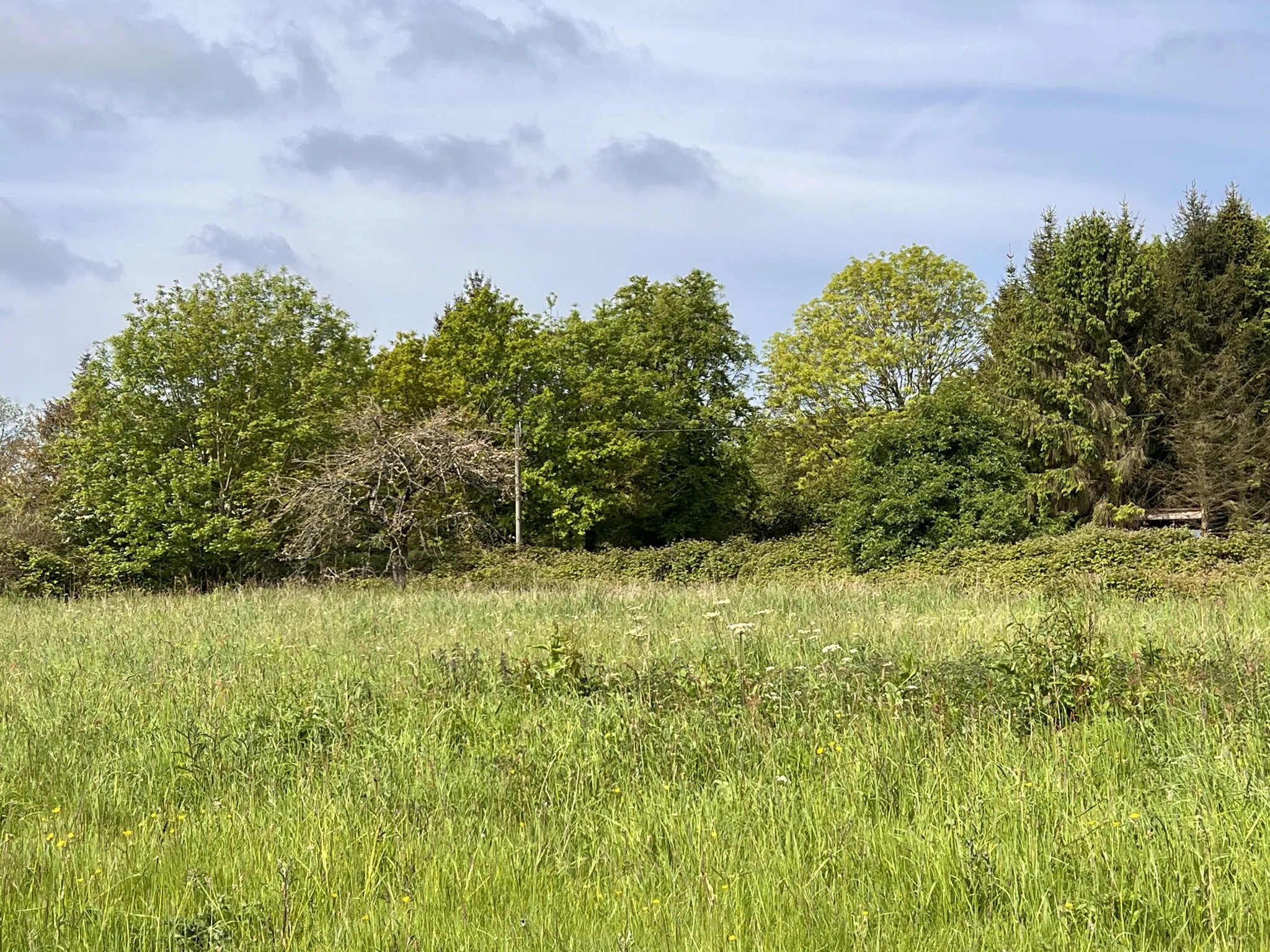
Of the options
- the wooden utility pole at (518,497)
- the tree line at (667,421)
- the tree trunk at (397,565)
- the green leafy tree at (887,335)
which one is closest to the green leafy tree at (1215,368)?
the tree line at (667,421)

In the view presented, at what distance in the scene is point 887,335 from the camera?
1412 inches

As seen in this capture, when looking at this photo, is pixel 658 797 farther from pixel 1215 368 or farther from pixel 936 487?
pixel 1215 368

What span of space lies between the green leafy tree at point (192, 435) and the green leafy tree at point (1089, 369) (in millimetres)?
21862

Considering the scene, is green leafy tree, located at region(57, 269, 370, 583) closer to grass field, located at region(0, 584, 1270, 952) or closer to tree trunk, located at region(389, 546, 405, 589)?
tree trunk, located at region(389, 546, 405, 589)

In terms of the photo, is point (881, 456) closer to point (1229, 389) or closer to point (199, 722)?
point (1229, 389)

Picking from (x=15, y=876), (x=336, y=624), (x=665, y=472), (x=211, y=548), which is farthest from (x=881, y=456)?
(x=15, y=876)

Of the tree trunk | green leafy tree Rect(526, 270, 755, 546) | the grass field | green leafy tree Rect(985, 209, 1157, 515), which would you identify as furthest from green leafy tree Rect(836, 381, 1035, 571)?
the grass field

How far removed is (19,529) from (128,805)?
24.3 metres

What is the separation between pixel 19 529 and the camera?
975 inches

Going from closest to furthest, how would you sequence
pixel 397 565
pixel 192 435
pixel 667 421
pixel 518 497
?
pixel 397 565 → pixel 192 435 → pixel 518 497 → pixel 667 421

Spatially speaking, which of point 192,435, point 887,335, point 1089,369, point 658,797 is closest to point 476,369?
point 192,435

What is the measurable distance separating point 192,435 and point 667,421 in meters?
15.8

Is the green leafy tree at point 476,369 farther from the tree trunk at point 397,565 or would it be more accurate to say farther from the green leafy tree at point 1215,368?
the green leafy tree at point 1215,368

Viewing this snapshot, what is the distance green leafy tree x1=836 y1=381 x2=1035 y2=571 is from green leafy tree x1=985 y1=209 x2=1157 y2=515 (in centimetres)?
733
